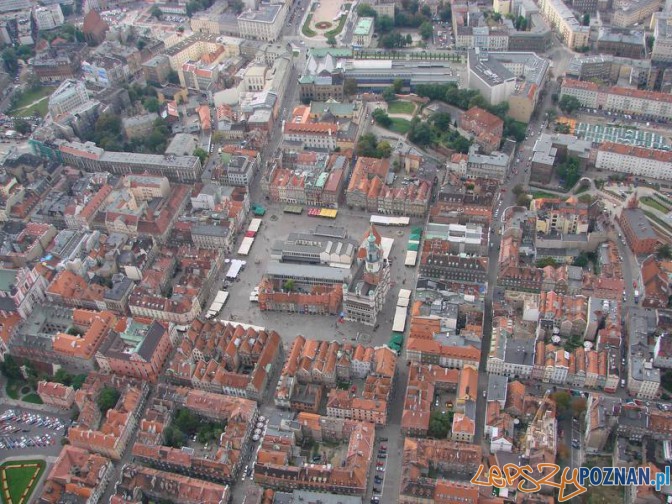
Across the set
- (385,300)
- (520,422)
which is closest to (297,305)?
(385,300)

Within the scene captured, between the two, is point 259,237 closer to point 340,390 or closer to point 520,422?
point 340,390

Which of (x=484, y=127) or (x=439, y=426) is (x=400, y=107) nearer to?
(x=484, y=127)

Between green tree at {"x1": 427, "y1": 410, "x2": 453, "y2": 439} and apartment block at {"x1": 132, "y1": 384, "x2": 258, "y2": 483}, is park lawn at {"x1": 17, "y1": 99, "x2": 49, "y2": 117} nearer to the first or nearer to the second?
apartment block at {"x1": 132, "y1": 384, "x2": 258, "y2": 483}

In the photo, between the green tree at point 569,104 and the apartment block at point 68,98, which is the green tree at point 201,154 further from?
the green tree at point 569,104

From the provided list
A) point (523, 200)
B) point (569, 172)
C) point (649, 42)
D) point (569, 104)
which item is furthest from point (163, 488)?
point (649, 42)

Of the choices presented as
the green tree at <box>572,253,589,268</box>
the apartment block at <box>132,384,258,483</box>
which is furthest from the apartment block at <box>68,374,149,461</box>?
the green tree at <box>572,253,589,268</box>
